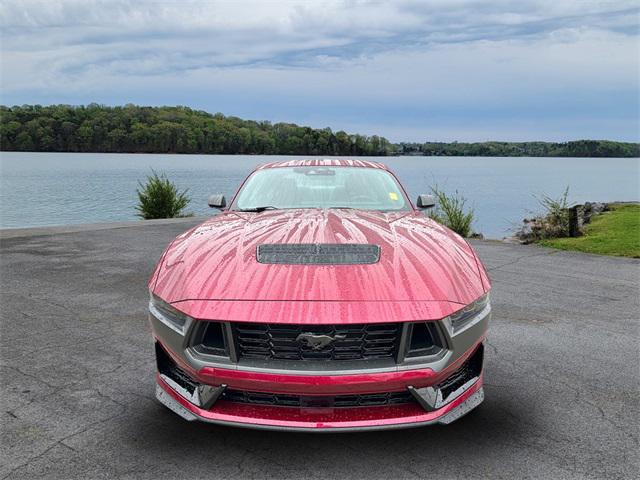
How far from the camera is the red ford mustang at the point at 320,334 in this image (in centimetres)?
243

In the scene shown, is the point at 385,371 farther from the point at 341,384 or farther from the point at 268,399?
the point at 268,399

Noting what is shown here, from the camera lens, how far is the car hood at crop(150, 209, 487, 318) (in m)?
2.56

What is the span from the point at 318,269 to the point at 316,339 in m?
0.41

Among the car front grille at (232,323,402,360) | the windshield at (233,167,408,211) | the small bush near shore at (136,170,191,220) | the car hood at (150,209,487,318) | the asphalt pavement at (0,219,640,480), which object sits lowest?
the small bush near shore at (136,170,191,220)

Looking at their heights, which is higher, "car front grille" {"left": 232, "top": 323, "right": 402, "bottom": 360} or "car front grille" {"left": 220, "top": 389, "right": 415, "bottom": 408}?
"car front grille" {"left": 232, "top": 323, "right": 402, "bottom": 360}

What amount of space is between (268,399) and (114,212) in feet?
67.5

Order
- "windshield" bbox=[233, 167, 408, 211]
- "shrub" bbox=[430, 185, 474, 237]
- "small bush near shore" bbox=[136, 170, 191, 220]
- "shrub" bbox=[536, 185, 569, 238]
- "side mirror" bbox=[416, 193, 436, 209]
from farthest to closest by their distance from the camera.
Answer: "small bush near shore" bbox=[136, 170, 191, 220], "shrub" bbox=[430, 185, 474, 237], "shrub" bbox=[536, 185, 569, 238], "side mirror" bbox=[416, 193, 436, 209], "windshield" bbox=[233, 167, 408, 211]

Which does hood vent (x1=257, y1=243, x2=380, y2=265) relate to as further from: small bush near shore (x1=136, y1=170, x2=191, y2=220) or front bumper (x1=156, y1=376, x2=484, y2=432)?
small bush near shore (x1=136, y1=170, x2=191, y2=220)

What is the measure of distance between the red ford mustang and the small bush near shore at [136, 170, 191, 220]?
562 inches

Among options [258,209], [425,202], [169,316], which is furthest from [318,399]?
[425,202]

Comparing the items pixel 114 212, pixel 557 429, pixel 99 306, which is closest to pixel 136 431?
pixel 557 429

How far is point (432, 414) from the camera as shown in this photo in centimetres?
253

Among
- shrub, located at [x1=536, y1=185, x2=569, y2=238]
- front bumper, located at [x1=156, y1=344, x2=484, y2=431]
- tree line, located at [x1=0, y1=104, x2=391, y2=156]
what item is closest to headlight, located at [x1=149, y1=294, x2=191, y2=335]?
front bumper, located at [x1=156, y1=344, x2=484, y2=431]

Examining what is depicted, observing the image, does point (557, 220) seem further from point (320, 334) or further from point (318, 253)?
point (320, 334)
